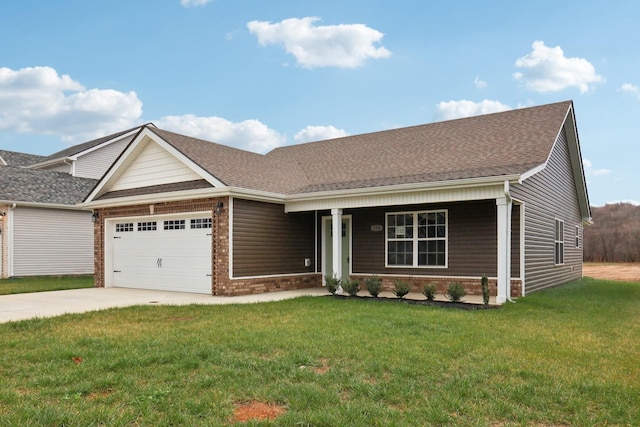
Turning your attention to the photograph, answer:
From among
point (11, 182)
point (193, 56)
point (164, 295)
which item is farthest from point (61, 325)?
point (11, 182)

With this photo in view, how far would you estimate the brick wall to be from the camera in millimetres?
12195

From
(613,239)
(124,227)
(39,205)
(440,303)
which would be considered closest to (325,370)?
(440,303)

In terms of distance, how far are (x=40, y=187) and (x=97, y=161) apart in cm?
582

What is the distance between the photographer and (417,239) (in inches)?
529

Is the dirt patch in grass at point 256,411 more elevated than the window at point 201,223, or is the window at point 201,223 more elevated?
the window at point 201,223

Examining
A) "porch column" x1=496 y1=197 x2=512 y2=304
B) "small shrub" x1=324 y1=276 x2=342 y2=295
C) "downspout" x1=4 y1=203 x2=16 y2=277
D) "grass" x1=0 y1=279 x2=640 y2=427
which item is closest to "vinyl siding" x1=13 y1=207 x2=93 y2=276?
"downspout" x1=4 y1=203 x2=16 y2=277

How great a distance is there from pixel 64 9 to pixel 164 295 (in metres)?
8.51

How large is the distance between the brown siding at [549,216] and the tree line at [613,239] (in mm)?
23986

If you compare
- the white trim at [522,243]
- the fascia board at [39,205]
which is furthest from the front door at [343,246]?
the fascia board at [39,205]

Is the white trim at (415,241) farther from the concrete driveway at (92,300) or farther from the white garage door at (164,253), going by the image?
the white garage door at (164,253)

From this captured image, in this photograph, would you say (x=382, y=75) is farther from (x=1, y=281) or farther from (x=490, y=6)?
(x=1, y=281)

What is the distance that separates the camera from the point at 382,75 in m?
15.7

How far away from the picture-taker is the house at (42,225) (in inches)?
738

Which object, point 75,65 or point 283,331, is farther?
point 75,65
